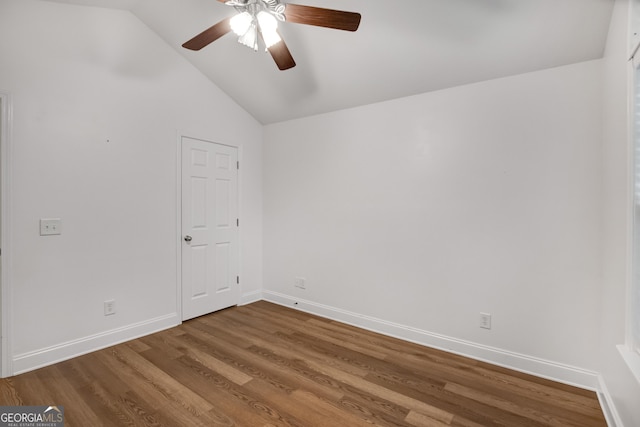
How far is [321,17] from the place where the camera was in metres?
1.68

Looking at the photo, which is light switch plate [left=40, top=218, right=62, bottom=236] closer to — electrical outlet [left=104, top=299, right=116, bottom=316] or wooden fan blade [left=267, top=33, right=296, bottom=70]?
electrical outlet [left=104, top=299, right=116, bottom=316]

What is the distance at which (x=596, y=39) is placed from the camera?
1932 millimetres

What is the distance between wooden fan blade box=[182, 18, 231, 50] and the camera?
72.7 inches

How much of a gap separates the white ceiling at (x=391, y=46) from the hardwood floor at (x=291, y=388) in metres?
2.36

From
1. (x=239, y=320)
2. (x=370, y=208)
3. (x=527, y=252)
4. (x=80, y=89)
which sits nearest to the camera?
(x=527, y=252)

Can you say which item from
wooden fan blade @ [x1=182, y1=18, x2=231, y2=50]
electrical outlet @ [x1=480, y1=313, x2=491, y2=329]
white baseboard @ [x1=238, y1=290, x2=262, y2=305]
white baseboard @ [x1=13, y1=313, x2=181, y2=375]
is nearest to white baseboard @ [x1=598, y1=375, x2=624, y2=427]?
electrical outlet @ [x1=480, y1=313, x2=491, y2=329]

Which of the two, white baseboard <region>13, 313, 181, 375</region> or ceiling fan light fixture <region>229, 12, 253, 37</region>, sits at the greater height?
ceiling fan light fixture <region>229, 12, 253, 37</region>

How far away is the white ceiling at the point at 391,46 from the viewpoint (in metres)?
1.94

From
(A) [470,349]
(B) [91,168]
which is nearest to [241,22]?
(B) [91,168]

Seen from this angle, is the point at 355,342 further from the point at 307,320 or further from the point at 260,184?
the point at 260,184

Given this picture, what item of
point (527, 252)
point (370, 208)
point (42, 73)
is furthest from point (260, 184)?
point (527, 252)

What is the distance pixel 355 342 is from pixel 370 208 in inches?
52.1

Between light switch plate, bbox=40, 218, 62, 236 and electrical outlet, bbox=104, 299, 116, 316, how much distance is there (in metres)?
0.75

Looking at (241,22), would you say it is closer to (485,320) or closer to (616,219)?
(616,219)
